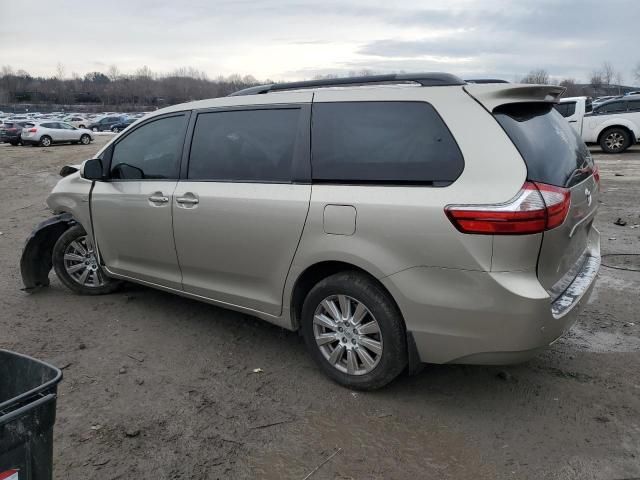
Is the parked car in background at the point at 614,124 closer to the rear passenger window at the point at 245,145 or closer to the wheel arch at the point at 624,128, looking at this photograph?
the wheel arch at the point at 624,128

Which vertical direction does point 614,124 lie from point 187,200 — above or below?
above

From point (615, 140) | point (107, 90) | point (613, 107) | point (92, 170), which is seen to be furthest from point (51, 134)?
point (107, 90)

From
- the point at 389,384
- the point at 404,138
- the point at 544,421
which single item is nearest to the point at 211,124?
the point at 404,138

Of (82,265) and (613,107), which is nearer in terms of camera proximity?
(82,265)

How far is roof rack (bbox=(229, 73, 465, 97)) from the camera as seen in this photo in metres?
3.20

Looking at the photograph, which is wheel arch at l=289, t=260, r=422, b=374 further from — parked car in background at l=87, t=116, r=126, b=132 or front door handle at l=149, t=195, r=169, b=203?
parked car in background at l=87, t=116, r=126, b=132

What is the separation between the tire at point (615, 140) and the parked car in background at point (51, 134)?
2754 cm

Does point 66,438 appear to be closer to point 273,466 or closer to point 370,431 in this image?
point 273,466

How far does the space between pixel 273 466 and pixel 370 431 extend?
583 mm

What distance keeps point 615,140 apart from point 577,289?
55.1ft

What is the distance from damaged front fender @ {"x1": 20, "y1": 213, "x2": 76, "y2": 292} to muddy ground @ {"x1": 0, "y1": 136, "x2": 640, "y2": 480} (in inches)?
22.7

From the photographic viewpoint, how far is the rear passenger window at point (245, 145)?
12.0 ft

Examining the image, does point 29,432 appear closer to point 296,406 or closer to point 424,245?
point 296,406

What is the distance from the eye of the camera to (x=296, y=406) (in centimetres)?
337
